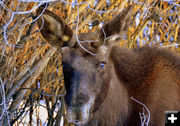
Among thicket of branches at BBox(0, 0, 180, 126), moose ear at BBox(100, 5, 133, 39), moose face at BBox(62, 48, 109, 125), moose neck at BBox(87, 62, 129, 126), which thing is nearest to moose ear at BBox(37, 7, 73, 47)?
thicket of branches at BBox(0, 0, 180, 126)

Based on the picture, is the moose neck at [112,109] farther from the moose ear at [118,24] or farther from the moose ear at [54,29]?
the moose ear at [54,29]

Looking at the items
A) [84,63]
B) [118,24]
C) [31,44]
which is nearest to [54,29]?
[84,63]

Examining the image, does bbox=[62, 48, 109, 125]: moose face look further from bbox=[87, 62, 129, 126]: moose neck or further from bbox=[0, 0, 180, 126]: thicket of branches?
bbox=[0, 0, 180, 126]: thicket of branches

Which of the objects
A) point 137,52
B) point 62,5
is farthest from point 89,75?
point 62,5

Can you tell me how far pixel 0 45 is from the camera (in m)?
4.11

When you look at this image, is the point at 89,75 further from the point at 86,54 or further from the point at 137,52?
the point at 137,52

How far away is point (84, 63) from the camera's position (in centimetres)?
331

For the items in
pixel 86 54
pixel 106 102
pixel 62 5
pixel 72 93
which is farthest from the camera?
pixel 62 5

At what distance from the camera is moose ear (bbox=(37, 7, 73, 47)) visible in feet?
11.7

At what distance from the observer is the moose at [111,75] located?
326 centimetres

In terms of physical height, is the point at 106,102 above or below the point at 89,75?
below

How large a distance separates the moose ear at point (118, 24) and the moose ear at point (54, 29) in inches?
18.7

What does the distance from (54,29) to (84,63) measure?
2.39ft

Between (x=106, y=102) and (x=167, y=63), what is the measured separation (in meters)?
1.11
